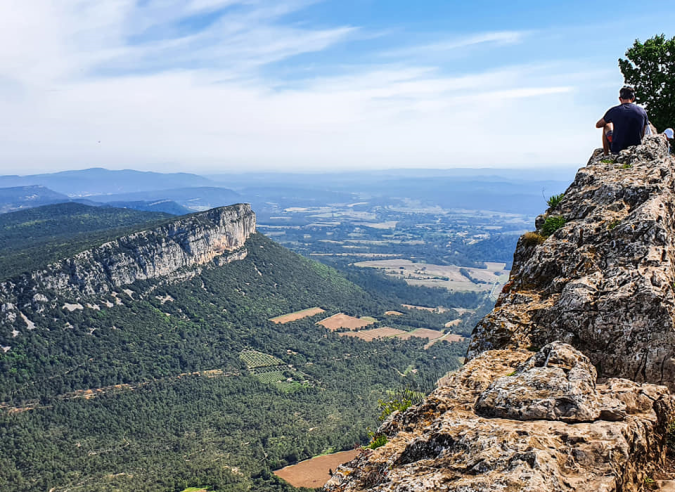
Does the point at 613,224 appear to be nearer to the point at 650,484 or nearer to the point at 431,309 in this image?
the point at 650,484

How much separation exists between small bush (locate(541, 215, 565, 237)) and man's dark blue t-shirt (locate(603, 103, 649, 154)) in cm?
435

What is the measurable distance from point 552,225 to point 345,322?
12391 centimetres

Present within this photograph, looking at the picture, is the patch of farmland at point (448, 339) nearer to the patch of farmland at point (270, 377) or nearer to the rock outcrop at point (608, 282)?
the patch of farmland at point (270, 377)

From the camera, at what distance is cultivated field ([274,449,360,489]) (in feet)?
193

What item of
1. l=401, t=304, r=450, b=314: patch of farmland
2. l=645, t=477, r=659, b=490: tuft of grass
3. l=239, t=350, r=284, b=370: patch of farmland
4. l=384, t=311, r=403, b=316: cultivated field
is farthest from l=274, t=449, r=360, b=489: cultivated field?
l=401, t=304, r=450, b=314: patch of farmland

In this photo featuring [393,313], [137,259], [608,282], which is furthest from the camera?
[393,313]

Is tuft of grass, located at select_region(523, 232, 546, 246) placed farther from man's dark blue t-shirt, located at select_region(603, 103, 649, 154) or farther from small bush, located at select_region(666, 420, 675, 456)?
small bush, located at select_region(666, 420, 675, 456)

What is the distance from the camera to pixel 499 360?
32.6ft

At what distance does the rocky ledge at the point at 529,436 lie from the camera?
623cm

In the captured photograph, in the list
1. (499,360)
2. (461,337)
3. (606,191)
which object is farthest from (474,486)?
(461,337)

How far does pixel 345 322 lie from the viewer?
13562 centimetres

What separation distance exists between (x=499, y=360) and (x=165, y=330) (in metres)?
112

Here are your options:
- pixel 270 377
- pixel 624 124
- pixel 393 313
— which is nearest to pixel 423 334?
pixel 393 313

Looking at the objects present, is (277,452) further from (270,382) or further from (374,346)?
(374,346)
